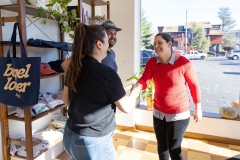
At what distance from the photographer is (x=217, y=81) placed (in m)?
2.81

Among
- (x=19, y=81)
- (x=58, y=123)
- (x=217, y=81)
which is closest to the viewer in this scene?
(x=19, y=81)

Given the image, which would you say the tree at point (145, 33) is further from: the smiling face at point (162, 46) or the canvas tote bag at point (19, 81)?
the canvas tote bag at point (19, 81)

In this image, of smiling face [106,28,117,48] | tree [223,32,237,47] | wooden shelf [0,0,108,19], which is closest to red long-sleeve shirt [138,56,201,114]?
smiling face [106,28,117,48]

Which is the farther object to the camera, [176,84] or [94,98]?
[176,84]

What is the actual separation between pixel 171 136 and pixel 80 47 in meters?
1.03

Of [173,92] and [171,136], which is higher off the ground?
[173,92]

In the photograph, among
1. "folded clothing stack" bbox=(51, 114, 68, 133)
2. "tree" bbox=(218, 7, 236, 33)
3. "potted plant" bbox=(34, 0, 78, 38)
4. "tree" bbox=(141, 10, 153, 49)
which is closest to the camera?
"potted plant" bbox=(34, 0, 78, 38)

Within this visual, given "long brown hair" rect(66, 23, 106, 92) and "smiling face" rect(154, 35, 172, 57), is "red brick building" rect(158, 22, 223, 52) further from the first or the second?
"long brown hair" rect(66, 23, 106, 92)

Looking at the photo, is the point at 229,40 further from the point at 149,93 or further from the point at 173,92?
the point at 173,92

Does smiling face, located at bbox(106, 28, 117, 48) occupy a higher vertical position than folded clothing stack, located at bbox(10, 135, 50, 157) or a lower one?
higher

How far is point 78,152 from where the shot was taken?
1015mm

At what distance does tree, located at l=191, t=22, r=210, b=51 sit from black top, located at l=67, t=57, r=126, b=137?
7.39ft

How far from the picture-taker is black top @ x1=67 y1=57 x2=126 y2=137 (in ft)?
3.09

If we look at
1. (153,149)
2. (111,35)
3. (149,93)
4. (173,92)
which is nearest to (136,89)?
(173,92)
